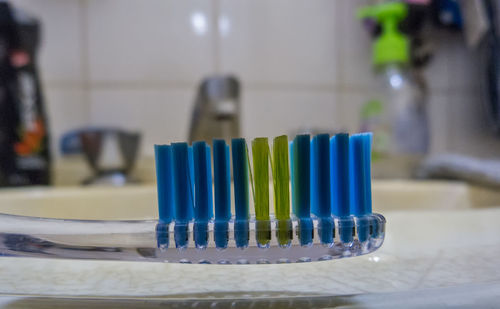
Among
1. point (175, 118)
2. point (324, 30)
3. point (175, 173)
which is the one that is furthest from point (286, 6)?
point (175, 173)

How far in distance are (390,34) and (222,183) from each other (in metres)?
0.55

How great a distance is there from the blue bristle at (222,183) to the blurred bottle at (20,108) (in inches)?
17.6

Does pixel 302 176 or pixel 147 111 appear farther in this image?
pixel 147 111

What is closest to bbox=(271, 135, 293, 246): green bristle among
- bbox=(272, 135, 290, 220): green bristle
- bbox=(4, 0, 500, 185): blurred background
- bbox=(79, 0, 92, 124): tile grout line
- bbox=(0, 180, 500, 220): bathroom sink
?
bbox=(272, 135, 290, 220): green bristle

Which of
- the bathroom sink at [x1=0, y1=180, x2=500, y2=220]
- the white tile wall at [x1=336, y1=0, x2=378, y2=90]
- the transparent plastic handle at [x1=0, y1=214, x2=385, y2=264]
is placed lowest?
the bathroom sink at [x1=0, y1=180, x2=500, y2=220]

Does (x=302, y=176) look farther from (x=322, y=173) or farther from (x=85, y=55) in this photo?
(x=85, y=55)

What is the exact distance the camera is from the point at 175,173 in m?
0.15

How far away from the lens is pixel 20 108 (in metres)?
0.50

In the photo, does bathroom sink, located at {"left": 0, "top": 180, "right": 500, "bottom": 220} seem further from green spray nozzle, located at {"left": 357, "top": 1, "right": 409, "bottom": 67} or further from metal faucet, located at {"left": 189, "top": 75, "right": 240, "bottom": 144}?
green spray nozzle, located at {"left": 357, "top": 1, "right": 409, "bottom": 67}

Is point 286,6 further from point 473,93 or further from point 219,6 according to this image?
point 473,93

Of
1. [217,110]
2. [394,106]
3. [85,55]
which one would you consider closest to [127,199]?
[217,110]

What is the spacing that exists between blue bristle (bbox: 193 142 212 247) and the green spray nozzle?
1.74 feet

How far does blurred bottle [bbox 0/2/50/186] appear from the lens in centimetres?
49

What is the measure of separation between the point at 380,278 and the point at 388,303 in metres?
0.04
